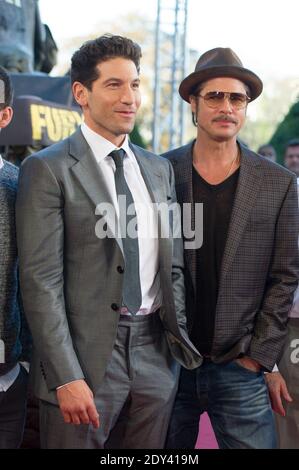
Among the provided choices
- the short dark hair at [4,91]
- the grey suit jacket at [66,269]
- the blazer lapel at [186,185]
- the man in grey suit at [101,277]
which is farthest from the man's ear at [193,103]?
the short dark hair at [4,91]

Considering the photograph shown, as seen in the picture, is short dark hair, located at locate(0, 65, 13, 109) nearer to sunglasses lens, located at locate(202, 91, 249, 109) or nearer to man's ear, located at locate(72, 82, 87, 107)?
man's ear, located at locate(72, 82, 87, 107)

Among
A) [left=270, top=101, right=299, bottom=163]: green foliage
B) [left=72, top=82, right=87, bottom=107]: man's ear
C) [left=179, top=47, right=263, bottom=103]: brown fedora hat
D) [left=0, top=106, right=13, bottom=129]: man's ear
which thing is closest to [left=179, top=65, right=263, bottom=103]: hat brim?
[left=179, top=47, right=263, bottom=103]: brown fedora hat

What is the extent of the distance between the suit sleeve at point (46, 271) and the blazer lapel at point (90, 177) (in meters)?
0.09

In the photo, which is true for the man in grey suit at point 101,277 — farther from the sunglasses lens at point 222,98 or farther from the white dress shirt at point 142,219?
the sunglasses lens at point 222,98

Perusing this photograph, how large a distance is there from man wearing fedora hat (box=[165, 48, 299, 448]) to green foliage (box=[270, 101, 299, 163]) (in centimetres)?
891

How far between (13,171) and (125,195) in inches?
16.4

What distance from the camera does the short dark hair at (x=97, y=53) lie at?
2.75 metres

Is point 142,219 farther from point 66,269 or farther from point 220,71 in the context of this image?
point 220,71

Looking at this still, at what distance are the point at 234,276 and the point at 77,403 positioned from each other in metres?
0.80

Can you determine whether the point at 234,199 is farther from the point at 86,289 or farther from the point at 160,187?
the point at 86,289

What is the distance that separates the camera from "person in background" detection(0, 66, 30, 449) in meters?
2.63

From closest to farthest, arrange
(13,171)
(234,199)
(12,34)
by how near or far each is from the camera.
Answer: (13,171) < (234,199) < (12,34)

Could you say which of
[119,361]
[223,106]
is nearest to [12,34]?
[223,106]

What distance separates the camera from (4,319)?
265 cm
